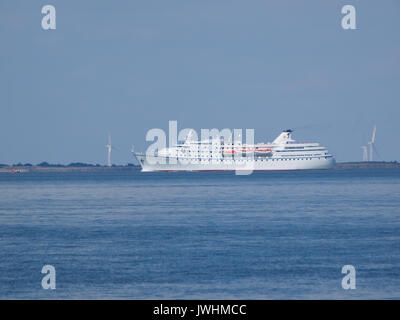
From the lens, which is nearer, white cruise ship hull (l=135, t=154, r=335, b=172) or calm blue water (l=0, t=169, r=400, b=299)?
calm blue water (l=0, t=169, r=400, b=299)

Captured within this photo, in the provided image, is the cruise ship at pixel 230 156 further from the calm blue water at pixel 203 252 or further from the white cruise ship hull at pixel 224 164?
the calm blue water at pixel 203 252

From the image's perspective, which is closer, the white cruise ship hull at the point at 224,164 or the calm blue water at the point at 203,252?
the calm blue water at the point at 203,252

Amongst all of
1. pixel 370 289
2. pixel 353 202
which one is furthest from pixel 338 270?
pixel 353 202

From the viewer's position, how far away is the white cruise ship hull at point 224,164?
124 metres

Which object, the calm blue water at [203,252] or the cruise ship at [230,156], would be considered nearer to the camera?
the calm blue water at [203,252]

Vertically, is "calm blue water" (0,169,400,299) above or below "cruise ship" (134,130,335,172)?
below

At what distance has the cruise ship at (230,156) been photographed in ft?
405

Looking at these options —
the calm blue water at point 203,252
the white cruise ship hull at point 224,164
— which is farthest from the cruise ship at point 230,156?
the calm blue water at point 203,252

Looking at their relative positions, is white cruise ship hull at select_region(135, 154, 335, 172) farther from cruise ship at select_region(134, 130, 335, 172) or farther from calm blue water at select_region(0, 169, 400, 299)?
calm blue water at select_region(0, 169, 400, 299)

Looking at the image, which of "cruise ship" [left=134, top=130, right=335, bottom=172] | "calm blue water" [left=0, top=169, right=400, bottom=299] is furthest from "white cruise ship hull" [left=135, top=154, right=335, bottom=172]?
"calm blue water" [left=0, top=169, right=400, bottom=299]

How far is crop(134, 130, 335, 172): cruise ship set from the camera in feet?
405

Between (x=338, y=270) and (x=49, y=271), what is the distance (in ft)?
26.6

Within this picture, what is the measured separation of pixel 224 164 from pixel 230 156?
2.23m

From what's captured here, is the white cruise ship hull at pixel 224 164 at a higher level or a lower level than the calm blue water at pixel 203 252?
higher
